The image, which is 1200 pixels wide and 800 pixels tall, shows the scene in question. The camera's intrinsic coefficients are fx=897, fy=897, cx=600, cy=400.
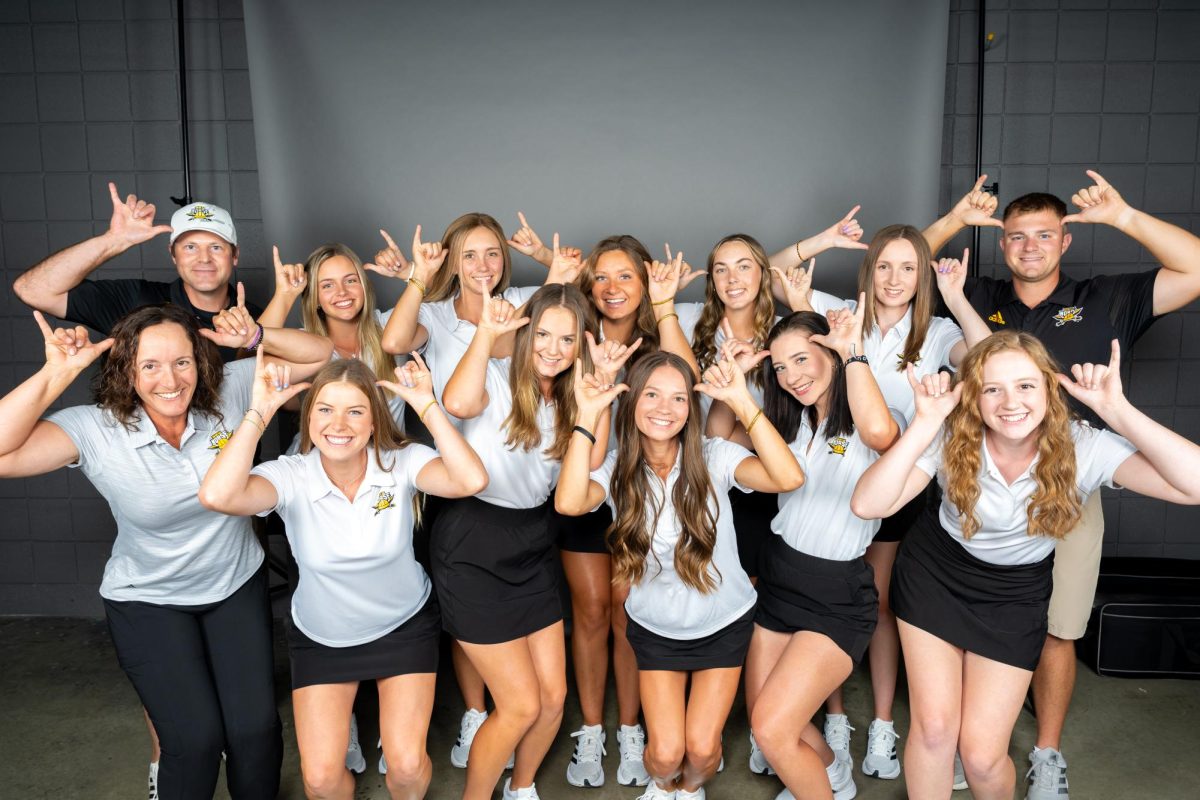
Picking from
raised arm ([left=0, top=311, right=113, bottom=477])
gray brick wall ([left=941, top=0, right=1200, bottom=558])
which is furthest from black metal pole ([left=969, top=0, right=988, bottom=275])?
raised arm ([left=0, top=311, right=113, bottom=477])

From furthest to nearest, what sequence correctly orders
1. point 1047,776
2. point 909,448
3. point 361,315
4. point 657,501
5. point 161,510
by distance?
point 361,315 → point 1047,776 → point 657,501 → point 161,510 → point 909,448

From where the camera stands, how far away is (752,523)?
10.2 ft

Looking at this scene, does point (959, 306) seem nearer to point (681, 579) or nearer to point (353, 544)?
point (681, 579)

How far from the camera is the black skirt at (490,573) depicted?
8.16 feet

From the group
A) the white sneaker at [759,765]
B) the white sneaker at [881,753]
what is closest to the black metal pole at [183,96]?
the white sneaker at [759,765]

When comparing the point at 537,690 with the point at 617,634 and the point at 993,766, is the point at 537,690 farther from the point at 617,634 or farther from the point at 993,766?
the point at 993,766

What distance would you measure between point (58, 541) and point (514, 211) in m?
2.57

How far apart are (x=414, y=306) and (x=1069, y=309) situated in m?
2.10

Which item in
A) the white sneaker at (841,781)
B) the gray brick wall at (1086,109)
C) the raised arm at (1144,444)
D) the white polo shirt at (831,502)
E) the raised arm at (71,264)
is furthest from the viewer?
the gray brick wall at (1086,109)

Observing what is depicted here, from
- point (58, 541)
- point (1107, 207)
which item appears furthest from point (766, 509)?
point (58, 541)

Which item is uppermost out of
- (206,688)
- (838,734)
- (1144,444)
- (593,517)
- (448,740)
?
(1144,444)

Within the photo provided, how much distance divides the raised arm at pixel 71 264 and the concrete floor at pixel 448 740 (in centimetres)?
144

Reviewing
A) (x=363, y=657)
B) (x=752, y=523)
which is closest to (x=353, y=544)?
(x=363, y=657)

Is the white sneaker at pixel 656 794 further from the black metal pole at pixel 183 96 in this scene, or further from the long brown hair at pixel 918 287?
the black metal pole at pixel 183 96
